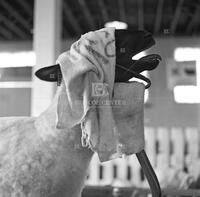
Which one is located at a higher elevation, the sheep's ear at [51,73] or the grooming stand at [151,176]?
the sheep's ear at [51,73]

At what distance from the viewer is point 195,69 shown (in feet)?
5.80

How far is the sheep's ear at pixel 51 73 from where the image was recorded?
0.67m

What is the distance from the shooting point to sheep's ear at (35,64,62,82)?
0.67 m

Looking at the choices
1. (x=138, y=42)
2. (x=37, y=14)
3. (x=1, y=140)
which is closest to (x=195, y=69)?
(x=37, y=14)

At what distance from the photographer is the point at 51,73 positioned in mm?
698

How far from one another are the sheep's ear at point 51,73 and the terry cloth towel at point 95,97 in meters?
0.05

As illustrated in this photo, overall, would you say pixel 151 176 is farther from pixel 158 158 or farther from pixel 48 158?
pixel 158 158

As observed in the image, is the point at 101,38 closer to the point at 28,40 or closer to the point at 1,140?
the point at 1,140

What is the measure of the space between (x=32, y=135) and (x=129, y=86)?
0.72ft

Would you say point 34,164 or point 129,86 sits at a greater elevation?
point 129,86

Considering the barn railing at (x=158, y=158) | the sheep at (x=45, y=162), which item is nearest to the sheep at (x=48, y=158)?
the sheep at (x=45, y=162)

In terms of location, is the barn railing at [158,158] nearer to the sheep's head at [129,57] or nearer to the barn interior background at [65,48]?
the barn interior background at [65,48]

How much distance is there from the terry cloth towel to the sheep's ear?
0.05 metres

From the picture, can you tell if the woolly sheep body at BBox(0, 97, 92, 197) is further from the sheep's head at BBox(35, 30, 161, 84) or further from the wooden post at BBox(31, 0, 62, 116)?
the wooden post at BBox(31, 0, 62, 116)
